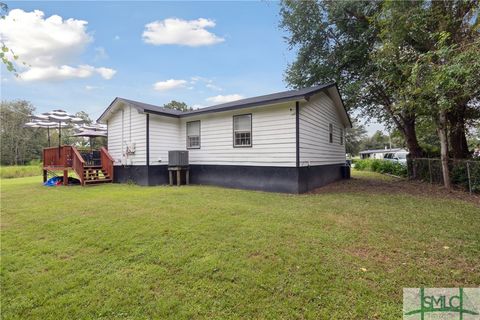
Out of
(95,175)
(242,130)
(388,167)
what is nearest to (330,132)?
(242,130)

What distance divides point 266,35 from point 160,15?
5.38m

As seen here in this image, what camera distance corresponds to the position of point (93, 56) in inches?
535

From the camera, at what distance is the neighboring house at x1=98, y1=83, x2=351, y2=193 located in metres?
8.22

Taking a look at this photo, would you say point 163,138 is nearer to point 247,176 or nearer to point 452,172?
point 247,176

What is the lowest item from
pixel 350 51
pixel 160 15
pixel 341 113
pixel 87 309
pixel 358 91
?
pixel 87 309

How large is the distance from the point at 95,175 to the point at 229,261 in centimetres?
1042

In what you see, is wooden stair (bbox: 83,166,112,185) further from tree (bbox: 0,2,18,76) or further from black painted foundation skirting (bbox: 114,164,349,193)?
tree (bbox: 0,2,18,76)

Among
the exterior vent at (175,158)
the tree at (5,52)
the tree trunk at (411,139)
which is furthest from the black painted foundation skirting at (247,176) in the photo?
the tree at (5,52)

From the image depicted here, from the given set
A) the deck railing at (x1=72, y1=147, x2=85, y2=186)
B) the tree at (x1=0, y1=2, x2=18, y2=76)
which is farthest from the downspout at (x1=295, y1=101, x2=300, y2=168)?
the deck railing at (x1=72, y1=147, x2=85, y2=186)

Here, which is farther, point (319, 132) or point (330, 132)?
point (330, 132)

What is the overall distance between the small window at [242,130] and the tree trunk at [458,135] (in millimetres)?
8305

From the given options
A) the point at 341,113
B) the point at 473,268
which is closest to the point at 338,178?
the point at 341,113

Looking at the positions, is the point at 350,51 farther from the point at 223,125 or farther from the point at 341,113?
the point at 223,125

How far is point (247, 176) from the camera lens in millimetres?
9133
